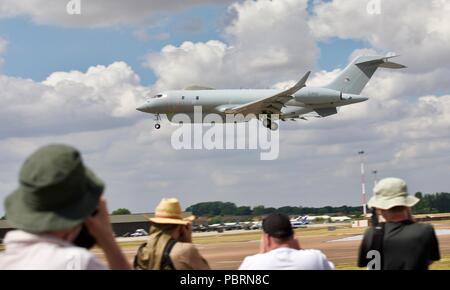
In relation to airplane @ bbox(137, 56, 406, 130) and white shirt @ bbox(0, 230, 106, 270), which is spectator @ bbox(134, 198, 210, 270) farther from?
airplane @ bbox(137, 56, 406, 130)

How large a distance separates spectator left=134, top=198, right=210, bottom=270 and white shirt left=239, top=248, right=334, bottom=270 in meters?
1.21

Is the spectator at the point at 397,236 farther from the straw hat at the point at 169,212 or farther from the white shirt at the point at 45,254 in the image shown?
the white shirt at the point at 45,254

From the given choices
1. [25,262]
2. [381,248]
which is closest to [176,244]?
[381,248]

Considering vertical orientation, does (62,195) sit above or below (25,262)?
above

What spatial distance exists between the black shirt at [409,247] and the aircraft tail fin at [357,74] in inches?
2523

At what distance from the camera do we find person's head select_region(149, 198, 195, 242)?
6484 mm

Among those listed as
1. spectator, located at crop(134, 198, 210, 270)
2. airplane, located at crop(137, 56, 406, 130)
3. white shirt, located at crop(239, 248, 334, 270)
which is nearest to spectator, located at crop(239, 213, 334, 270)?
white shirt, located at crop(239, 248, 334, 270)

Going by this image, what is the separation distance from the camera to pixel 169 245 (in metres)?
6.33
